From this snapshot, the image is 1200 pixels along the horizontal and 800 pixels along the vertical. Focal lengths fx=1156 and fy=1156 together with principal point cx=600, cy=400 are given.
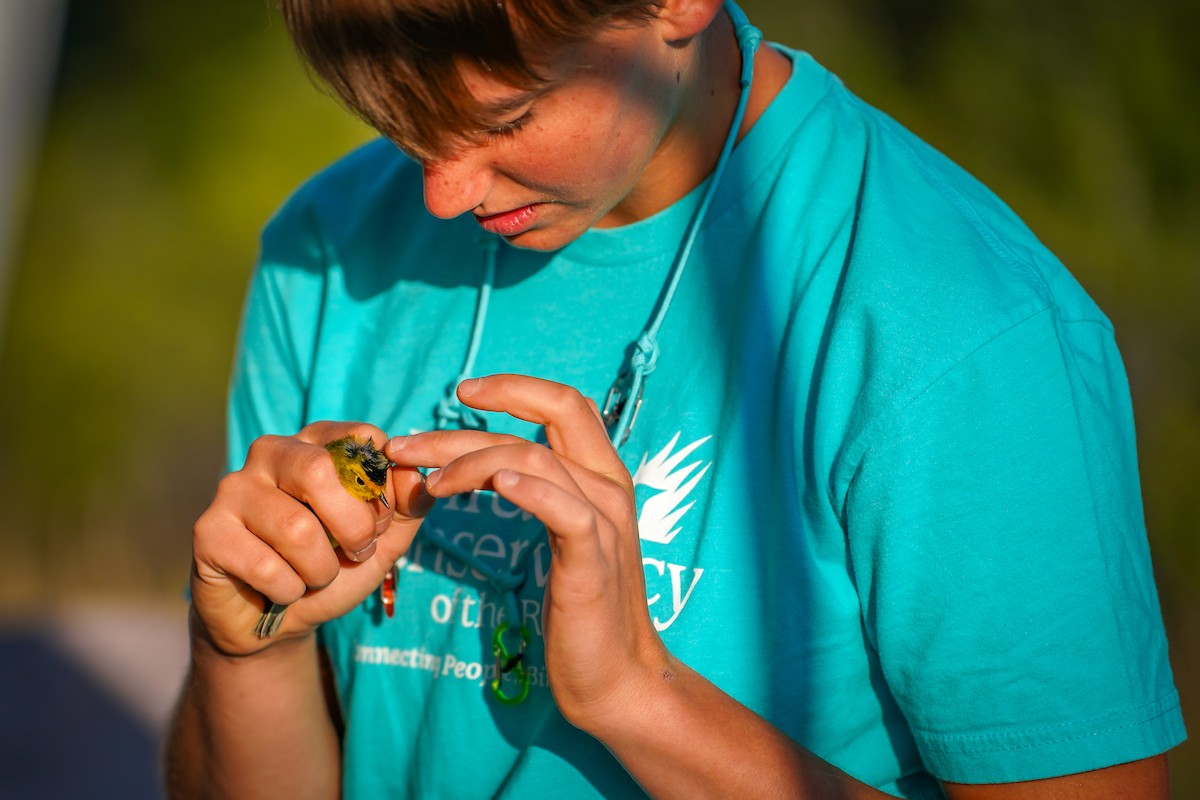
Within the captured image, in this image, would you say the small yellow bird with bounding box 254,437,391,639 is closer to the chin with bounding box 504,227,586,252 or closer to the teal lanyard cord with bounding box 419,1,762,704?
the teal lanyard cord with bounding box 419,1,762,704

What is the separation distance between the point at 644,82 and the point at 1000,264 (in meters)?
0.63

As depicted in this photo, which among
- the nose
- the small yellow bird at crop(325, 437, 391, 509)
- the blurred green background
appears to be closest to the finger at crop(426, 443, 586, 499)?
the small yellow bird at crop(325, 437, 391, 509)

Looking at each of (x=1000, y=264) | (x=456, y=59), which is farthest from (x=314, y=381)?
(x=1000, y=264)

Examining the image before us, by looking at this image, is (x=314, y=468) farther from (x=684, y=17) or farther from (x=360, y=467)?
(x=684, y=17)

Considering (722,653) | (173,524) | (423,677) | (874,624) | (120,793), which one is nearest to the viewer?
(874,624)

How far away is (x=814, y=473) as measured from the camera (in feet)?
5.87

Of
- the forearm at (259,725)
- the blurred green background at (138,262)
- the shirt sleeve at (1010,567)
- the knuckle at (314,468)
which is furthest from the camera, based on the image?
the blurred green background at (138,262)

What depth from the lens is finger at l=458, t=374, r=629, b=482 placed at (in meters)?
1.75

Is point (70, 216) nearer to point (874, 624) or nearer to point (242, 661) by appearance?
point (242, 661)

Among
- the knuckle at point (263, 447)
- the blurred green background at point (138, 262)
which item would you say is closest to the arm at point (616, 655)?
the knuckle at point (263, 447)

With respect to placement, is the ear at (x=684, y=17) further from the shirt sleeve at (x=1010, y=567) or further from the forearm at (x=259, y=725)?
the forearm at (x=259, y=725)

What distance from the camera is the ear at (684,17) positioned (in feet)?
5.88

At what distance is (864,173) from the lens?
1938 mm

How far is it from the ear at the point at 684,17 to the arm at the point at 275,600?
0.81 m
